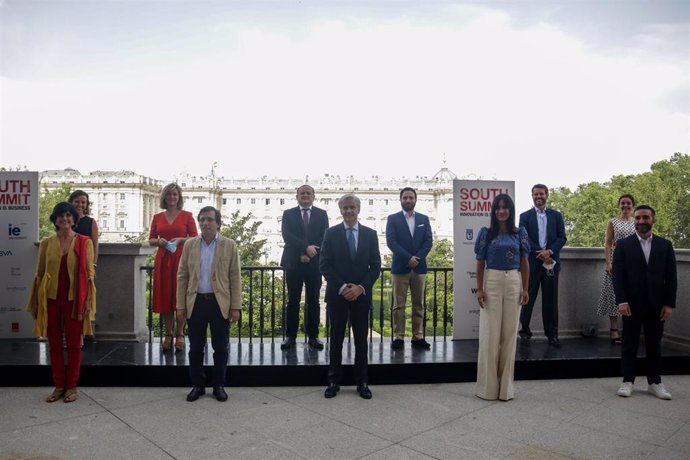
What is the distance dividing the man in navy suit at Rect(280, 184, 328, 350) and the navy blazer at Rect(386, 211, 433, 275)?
2.86 ft

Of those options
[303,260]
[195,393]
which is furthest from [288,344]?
[195,393]

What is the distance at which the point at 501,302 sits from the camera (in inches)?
199

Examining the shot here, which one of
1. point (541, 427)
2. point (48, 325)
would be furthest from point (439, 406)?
point (48, 325)

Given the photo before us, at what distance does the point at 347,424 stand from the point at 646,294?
10.9ft

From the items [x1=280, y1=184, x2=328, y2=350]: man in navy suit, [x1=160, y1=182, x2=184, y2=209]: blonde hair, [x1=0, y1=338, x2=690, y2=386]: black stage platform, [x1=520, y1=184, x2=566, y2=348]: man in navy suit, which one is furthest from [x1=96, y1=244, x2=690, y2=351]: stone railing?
[x1=280, y1=184, x2=328, y2=350]: man in navy suit

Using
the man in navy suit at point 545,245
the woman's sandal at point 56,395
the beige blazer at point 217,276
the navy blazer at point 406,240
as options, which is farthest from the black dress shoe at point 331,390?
the man in navy suit at point 545,245

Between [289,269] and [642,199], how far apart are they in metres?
44.1

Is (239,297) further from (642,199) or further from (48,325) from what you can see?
(642,199)

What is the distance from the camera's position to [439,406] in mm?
4902

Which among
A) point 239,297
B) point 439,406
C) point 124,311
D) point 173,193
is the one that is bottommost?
point 439,406

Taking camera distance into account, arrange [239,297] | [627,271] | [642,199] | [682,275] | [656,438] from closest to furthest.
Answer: [656,438] → [239,297] → [627,271] → [682,275] → [642,199]

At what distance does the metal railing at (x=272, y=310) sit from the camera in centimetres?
657

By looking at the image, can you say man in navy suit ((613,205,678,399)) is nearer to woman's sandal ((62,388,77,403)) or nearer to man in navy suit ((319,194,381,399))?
man in navy suit ((319,194,381,399))

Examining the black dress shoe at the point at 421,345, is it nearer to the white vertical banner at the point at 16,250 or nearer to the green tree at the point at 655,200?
the white vertical banner at the point at 16,250
